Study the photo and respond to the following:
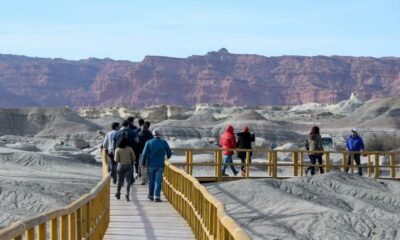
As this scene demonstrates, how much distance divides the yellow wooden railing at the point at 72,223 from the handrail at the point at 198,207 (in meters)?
1.28

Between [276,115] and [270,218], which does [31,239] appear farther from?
[276,115]

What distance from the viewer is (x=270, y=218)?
21.2 metres

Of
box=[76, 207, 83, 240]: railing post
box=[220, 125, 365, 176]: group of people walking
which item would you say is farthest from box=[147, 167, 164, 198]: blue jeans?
box=[76, 207, 83, 240]: railing post

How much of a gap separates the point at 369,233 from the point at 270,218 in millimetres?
2401

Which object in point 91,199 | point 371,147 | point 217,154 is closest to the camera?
Result: point 91,199

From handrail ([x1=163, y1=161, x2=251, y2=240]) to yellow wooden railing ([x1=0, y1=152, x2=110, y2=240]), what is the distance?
1.28m

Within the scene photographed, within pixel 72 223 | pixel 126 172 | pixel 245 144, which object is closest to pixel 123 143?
pixel 126 172

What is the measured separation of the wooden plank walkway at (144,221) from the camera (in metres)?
12.2

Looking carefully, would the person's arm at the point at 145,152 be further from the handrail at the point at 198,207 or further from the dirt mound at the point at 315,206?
the dirt mound at the point at 315,206

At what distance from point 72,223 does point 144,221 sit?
16.6ft

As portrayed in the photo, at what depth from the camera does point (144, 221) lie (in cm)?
1352

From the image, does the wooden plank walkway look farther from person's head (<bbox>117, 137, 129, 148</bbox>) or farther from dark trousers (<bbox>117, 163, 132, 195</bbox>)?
person's head (<bbox>117, 137, 129, 148</bbox>)

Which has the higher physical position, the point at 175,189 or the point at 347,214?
the point at 175,189

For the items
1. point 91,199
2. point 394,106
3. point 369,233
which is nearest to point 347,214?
point 369,233
